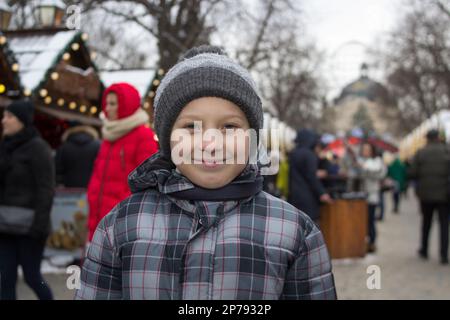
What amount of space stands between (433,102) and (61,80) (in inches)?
1578

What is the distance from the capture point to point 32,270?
173 inches

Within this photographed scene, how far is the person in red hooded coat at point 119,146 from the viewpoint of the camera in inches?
157

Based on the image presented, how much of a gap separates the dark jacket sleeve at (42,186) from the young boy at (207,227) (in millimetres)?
2629

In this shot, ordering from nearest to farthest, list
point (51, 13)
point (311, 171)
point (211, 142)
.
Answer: point (211, 142) < point (311, 171) < point (51, 13)

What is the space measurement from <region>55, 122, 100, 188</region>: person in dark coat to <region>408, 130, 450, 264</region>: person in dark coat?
4.39 meters

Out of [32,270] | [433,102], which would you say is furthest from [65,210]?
[433,102]

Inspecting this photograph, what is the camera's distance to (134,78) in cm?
1145

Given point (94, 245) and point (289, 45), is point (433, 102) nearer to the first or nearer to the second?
point (289, 45)

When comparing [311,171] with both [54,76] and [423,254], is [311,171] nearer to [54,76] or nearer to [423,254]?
[423,254]

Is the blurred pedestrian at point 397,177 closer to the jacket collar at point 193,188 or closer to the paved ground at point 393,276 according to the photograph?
the paved ground at point 393,276

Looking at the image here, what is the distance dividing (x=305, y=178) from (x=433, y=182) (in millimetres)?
1958

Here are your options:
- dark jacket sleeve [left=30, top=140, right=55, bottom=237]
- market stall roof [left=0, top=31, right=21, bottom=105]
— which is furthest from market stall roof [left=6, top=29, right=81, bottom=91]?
dark jacket sleeve [left=30, top=140, right=55, bottom=237]

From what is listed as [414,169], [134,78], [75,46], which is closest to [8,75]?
[75,46]

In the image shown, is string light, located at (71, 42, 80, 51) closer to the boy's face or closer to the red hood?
the red hood
